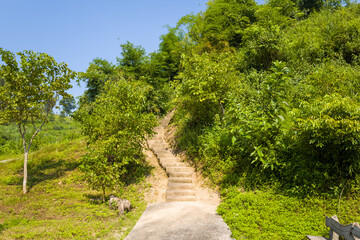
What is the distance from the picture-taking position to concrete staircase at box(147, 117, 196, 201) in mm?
7348

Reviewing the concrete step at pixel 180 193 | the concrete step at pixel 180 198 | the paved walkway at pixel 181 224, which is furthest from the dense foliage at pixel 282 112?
the paved walkway at pixel 181 224

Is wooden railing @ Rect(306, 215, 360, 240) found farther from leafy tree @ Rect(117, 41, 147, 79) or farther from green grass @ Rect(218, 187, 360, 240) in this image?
leafy tree @ Rect(117, 41, 147, 79)

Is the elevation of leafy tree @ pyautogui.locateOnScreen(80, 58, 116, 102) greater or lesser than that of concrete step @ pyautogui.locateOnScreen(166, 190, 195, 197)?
greater

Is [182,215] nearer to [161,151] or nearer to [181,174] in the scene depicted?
[181,174]

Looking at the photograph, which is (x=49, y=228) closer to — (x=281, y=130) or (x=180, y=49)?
(x=281, y=130)

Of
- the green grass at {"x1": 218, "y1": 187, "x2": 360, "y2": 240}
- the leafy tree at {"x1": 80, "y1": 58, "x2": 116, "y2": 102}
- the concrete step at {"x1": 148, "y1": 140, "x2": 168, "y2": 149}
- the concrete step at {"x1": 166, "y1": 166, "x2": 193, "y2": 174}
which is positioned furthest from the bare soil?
the leafy tree at {"x1": 80, "y1": 58, "x2": 116, "y2": 102}

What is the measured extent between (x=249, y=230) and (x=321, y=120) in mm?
2838

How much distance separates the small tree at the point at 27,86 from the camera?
8.31m

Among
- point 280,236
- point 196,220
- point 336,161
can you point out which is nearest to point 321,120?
point 336,161

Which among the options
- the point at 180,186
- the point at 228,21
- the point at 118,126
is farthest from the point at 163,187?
the point at 228,21

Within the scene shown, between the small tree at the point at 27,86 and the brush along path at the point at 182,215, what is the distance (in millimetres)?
5314

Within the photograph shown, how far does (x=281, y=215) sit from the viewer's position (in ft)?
16.1

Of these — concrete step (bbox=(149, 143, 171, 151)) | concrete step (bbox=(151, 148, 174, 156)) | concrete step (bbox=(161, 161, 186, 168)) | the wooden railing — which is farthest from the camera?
concrete step (bbox=(149, 143, 171, 151))

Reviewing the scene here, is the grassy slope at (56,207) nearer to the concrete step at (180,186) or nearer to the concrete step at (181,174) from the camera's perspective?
the concrete step at (180,186)
